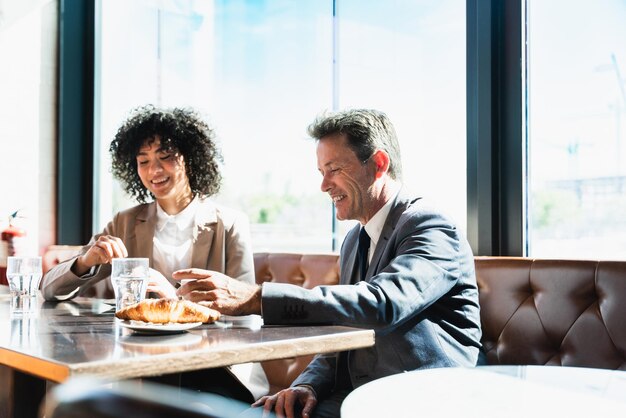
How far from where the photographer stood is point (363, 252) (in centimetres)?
197

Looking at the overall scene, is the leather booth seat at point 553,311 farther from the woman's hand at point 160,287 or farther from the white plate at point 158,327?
the white plate at point 158,327

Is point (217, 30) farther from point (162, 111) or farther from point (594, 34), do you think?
point (594, 34)

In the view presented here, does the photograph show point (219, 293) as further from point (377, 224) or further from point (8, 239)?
point (8, 239)

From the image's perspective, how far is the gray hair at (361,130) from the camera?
199 centimetres

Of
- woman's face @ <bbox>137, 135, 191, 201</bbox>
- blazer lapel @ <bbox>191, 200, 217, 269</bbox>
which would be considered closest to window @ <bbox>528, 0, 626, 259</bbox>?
blazer lapel @ <bbox>191, 200, 217, 269</bbox>

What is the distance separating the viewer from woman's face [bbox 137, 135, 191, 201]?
2555 mm

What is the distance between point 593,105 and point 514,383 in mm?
1552

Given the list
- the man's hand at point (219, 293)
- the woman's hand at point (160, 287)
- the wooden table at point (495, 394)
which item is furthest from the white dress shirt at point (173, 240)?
the wooden table at point (495, 394)

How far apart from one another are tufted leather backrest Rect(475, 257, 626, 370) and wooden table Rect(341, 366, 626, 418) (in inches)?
31.7

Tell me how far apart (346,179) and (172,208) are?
873 mm

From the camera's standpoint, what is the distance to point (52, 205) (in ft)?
14.1

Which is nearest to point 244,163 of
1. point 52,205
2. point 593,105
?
point 52,205

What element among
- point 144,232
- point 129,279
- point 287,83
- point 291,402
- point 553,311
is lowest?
point 291,402

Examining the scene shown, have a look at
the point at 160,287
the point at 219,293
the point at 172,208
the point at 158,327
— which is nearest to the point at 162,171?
the point at 172,208
